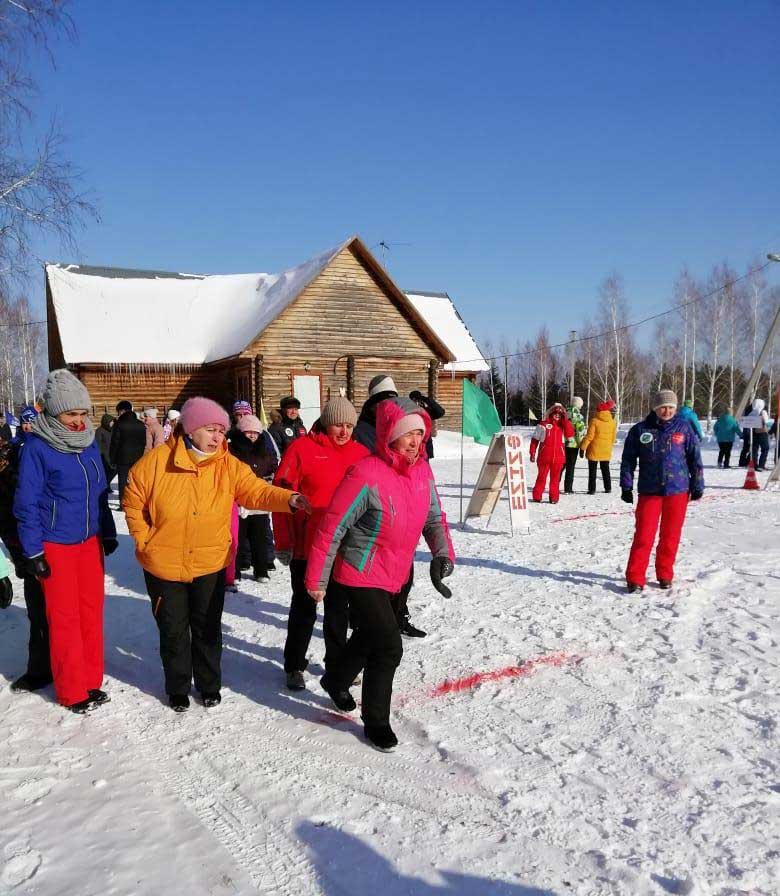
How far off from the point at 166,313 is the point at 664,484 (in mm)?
23364

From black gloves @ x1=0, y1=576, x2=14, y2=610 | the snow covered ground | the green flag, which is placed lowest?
the snow covered ground

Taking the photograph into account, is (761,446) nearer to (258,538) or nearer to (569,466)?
(569,466)

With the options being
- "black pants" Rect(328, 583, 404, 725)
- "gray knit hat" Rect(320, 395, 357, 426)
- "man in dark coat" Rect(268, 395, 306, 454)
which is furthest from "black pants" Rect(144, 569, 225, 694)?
"man in dark coat" Rect(268, 395, 306, 454)

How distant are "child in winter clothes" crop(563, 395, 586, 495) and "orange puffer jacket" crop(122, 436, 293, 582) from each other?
9270mm

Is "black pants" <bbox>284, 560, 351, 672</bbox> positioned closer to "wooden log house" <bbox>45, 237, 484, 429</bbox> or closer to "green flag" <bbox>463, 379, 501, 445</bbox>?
"green flag" <bbox>463, 379, 501, 445</bbox>

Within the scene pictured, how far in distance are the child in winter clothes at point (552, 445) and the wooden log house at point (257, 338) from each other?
12.3 m

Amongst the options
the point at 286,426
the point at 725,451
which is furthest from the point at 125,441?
the point at 725,451

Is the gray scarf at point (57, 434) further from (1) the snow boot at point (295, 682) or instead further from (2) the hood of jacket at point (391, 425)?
(1) the snow boot at point (295, 682)

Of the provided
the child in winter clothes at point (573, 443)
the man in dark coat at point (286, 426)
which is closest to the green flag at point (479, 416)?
the man in dark coat at point (286, 426)

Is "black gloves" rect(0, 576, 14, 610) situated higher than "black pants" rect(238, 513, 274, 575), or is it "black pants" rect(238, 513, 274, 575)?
"black gloves" rect(0, 576, 14, 610)

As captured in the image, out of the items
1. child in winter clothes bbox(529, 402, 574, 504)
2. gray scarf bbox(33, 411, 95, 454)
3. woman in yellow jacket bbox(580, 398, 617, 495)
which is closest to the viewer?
gray scarf bbox(33, 411, 95, 454)

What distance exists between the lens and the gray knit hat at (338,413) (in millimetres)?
4410

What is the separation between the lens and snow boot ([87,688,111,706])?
397cm

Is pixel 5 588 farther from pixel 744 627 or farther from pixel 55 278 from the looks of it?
pixel 55 278
